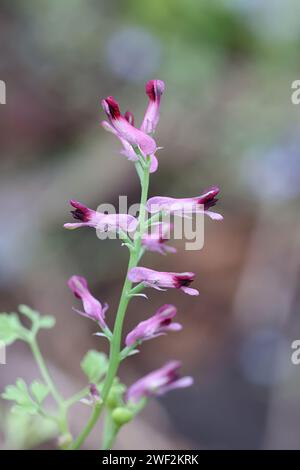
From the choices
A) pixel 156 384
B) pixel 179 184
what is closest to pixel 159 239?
pixel 156 384

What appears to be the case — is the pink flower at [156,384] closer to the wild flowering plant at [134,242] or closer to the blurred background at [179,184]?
the wild flowering plant at [134,242]

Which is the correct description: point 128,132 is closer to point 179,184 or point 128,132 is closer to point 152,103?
point 152,103

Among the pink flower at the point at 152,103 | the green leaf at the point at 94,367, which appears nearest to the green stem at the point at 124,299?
the pink flower at the point at 152,103

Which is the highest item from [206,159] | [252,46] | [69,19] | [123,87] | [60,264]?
[69,19]

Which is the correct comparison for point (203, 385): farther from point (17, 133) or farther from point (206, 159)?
point (17, 133)

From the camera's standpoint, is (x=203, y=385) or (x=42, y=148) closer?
(x=203, y=385)

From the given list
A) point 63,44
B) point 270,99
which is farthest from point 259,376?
point 63,44
